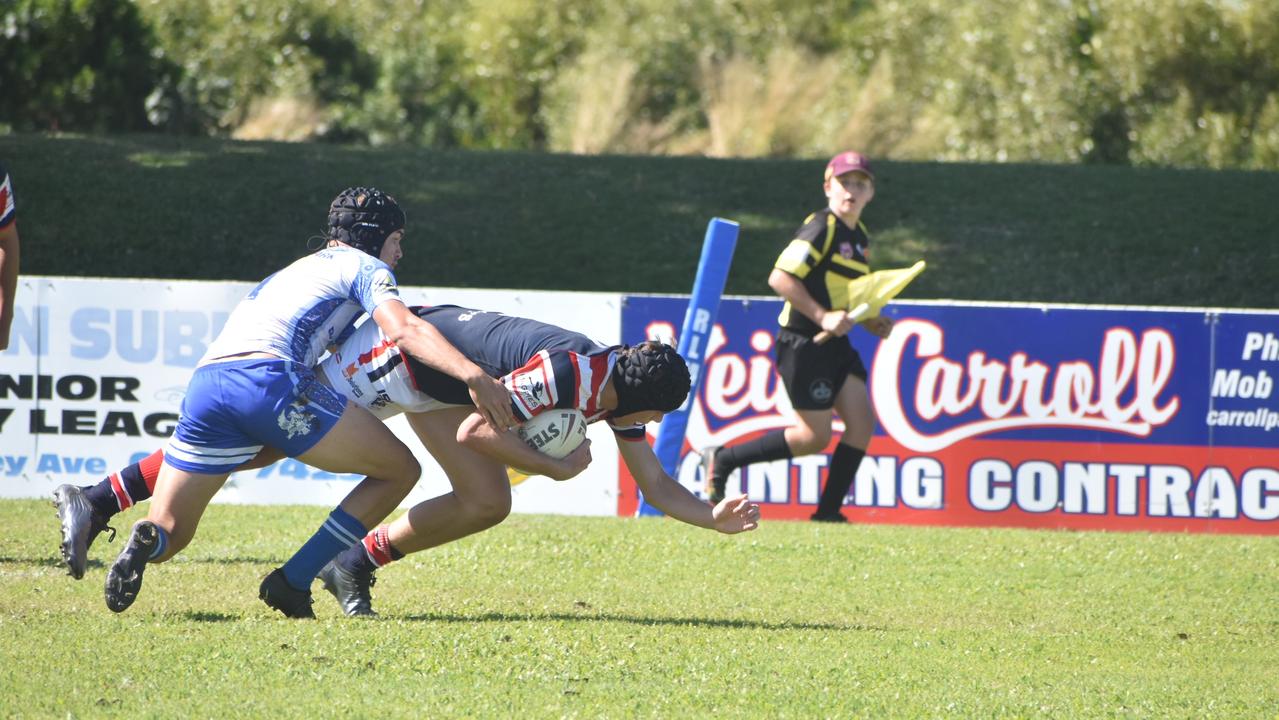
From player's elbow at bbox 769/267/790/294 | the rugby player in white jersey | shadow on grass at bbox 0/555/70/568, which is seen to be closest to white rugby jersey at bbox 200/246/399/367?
the rugby player in white jersey

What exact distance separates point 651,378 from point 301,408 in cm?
125

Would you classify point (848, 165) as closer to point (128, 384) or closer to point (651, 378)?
point (651, 378)

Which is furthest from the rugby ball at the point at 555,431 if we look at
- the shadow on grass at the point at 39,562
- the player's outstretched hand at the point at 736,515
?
the shadow on grass at the point at 39,562

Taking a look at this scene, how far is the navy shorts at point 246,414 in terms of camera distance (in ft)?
17.6

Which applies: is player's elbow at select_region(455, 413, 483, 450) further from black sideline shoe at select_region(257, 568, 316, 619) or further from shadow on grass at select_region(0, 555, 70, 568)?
shadow on grass at select_region(0, 555, 70, 568)

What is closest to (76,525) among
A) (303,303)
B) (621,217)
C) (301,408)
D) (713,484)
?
(301,408)

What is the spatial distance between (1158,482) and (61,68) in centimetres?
1485

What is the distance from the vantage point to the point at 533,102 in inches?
1056

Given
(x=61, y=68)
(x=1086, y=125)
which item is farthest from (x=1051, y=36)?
(x=61, y=68)

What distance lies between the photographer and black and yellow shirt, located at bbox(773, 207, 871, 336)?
894 cm

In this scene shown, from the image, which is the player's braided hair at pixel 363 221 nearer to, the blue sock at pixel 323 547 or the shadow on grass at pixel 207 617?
the blue sock at pixel 323 547

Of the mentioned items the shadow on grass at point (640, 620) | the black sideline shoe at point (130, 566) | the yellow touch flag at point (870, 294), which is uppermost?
the yellow touch flag at point (870, 294)

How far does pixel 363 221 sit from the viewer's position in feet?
18.9

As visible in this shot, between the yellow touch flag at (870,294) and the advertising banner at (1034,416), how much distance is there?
2.63ft
